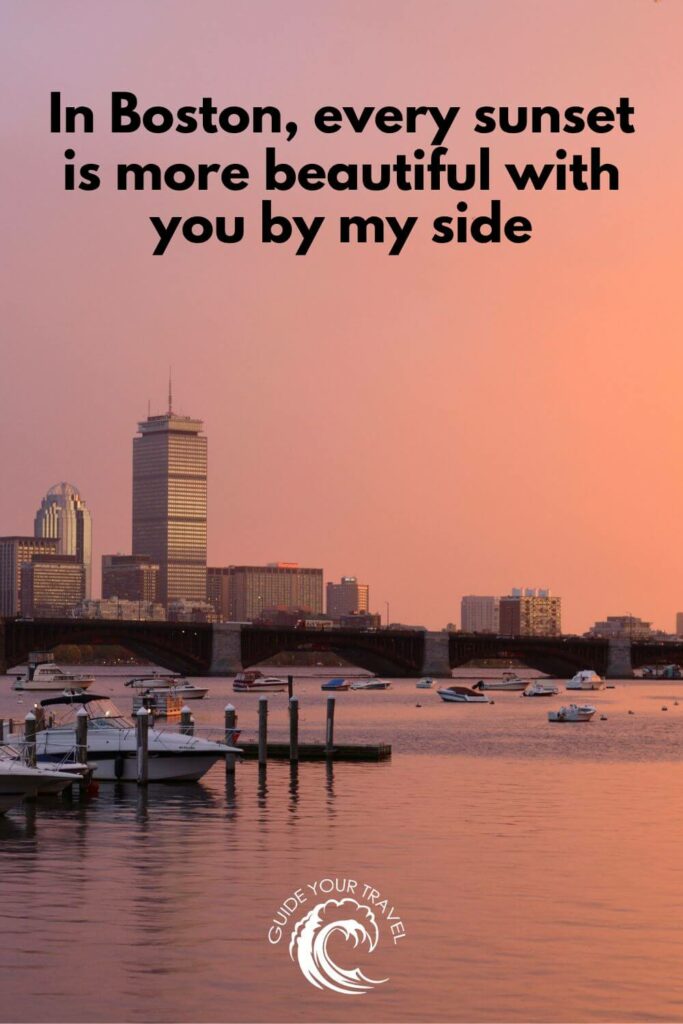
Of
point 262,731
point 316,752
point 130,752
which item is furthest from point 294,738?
point 130,752

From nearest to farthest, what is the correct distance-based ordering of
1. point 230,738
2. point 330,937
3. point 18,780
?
1. point 330,937
2. point 18,780
3. point 230,738

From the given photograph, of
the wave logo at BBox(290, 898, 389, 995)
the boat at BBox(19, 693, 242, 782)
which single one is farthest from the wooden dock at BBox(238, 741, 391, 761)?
the wave logo at BBox(290, 898, 389, 995)

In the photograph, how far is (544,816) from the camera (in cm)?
6072

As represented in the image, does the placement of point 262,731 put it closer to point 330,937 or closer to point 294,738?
point 294,738

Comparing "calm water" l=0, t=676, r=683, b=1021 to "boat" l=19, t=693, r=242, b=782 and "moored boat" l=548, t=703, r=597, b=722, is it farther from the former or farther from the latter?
"moored boat" l=548, t=703, r=597, b=722

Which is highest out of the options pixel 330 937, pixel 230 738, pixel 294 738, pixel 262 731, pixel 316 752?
pixel 262 731

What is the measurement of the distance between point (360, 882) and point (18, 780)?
17263mm

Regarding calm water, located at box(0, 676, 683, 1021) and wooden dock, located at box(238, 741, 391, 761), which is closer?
calm water, located at box(0, 676, 683, 1021)

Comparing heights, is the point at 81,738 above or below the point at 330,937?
above

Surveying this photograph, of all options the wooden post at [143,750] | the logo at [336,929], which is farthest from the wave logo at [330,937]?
the wooden post at [143,750]

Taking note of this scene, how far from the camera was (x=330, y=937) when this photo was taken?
35875 mm

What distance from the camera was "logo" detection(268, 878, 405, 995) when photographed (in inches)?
1262

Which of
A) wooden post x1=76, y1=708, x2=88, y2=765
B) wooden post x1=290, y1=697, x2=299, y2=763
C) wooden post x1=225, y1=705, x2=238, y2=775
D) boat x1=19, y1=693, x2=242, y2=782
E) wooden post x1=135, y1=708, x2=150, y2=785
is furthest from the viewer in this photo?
wooden post x1=290, y1=697, x2=299, y2=763

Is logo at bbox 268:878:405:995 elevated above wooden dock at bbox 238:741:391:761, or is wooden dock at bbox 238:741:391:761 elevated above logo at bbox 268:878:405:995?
wooden dock at bbox 238:741:391:761
